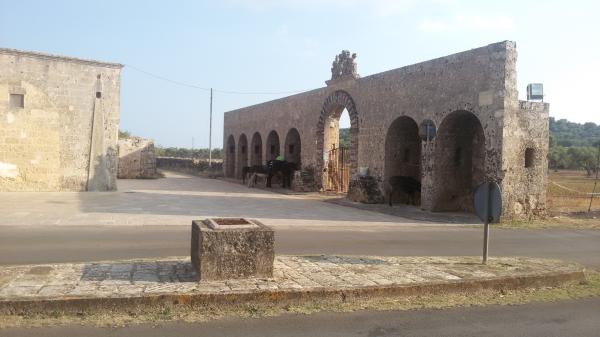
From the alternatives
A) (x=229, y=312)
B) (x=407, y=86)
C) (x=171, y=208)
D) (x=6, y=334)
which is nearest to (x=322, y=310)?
(x=229, y=312)

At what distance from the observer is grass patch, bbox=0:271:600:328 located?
171 inches

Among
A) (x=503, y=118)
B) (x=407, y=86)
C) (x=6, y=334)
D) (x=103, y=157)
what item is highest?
(x=407, y=86)

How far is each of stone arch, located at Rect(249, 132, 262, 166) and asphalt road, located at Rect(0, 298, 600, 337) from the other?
26527 millimetres

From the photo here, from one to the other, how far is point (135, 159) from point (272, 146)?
847 centimetres

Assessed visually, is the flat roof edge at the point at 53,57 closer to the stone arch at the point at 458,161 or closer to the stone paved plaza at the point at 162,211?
the stone paved plaza at the point at 162,211

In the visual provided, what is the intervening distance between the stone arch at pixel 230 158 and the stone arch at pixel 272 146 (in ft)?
22.4

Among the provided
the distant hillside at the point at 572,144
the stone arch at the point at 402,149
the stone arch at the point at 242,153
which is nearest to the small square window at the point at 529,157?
the stone arch at the point at 402,149

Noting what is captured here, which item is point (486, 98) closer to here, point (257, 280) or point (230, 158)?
point (257, 280)

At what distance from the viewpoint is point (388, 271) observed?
615cm

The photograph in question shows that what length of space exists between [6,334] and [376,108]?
1559 centimetres

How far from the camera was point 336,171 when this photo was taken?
22.9m

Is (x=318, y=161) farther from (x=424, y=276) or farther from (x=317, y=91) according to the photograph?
(x=424, y=276)

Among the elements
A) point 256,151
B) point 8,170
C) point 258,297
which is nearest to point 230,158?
point 256,151

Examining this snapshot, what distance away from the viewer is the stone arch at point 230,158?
3531cm
